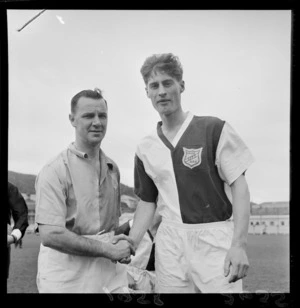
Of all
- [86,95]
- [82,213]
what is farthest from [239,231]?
[86,95]

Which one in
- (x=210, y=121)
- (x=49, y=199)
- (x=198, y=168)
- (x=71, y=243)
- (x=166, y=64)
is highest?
(x=166, y=64)

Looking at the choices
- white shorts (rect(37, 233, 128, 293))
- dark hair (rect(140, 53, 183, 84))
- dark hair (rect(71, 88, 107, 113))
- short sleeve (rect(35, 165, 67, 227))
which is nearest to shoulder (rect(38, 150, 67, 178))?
short sleeve (rect(35, 165, 67, 227))

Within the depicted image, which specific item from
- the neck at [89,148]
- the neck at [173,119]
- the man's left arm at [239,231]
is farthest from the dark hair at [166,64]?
the man's left arm at [239,231]

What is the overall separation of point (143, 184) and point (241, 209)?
57 cm

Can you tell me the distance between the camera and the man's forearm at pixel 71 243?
3043 millimetres

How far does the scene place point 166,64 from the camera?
310 centimetres

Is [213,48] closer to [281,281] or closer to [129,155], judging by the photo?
[129,155]

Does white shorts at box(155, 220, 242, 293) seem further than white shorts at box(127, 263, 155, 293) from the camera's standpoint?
No

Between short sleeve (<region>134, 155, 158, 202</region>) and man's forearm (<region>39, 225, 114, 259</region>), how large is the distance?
0.36 meters

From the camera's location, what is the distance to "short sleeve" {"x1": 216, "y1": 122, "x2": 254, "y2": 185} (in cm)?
305

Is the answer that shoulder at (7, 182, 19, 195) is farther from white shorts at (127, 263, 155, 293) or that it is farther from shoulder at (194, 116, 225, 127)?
shoulder at (194, 116, 225, 127)

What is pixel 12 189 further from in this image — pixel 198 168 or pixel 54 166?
pixel 198 168

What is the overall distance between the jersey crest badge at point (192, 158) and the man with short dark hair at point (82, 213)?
1.33 feet

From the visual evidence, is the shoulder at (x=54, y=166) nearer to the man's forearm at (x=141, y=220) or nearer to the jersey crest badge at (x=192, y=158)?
the man's forearm at (x=141, y=220)
